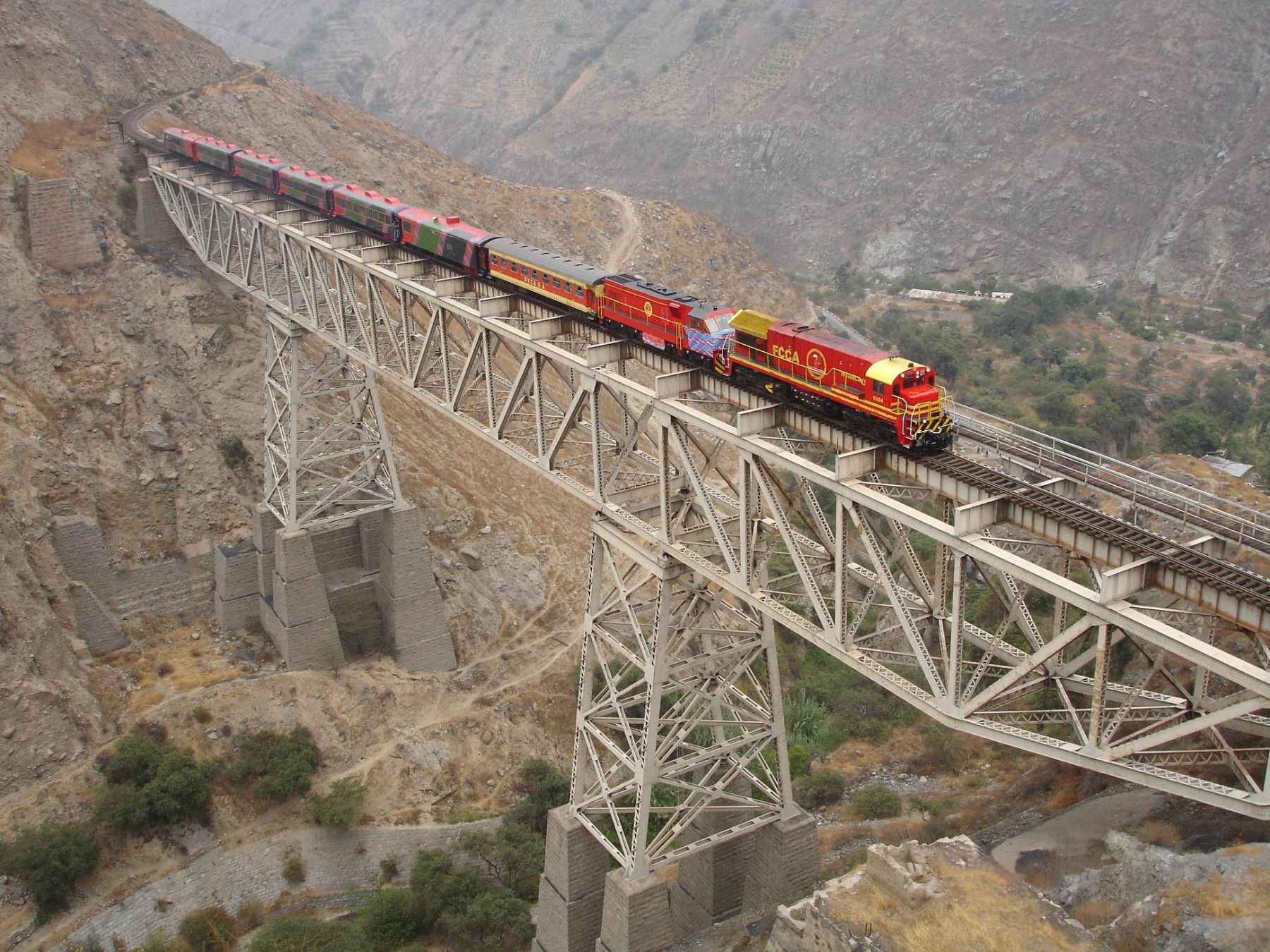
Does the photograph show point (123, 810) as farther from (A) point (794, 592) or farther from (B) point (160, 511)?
(A) point (794, 592)

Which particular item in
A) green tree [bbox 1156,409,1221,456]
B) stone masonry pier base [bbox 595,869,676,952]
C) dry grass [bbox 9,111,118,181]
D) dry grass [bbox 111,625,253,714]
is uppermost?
dry grass [bbox 9,111,118,181]

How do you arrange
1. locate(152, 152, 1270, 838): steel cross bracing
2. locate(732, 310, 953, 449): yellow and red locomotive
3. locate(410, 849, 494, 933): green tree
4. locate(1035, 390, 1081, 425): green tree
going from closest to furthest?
locate(152, 152, 1270, 838): steel cross bracing
locate(732, 310, 953, 449): yellow and red locomotive
locate(410, 849, 494, 933): green tree
locate(1035, 390, 1081, 425): green tree

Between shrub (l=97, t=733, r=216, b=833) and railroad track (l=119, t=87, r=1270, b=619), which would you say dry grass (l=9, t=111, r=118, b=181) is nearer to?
shrub (l=97, t=733, r=216, b=833)

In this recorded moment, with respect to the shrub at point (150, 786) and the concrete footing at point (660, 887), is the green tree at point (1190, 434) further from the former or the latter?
the shrub at point (150, 786)

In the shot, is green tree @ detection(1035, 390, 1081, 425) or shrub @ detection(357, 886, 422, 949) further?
green tree @ detection(1035, 390, 1081, 425)

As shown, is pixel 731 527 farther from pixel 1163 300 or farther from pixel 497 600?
pixel 1163 300

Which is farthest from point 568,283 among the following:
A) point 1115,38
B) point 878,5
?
point 878,5

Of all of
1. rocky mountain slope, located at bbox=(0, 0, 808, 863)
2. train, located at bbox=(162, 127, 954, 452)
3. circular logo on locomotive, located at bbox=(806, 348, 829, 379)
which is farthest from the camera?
rocky mountain slope, located at bbox=(0, 0, 808, 863)

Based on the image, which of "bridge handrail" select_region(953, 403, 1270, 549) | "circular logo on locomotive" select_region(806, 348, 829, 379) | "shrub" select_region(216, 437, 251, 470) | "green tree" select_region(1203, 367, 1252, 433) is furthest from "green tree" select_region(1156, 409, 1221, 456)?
"shrub" select_region(216, 437, 251, 470)

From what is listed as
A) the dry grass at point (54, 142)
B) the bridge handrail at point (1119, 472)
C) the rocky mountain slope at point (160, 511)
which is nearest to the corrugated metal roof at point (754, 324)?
the bridge handrail at point (1119, 472)
